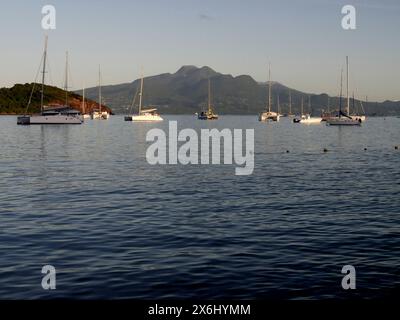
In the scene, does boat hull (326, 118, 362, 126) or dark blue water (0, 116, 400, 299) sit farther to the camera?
boat hull (326, 118, 362, 126)

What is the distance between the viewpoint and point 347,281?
15.4 meters

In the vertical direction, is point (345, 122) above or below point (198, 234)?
above

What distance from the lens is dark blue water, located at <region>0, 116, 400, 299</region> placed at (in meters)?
15.2

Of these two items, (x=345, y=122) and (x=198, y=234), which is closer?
(x=198, y=234)

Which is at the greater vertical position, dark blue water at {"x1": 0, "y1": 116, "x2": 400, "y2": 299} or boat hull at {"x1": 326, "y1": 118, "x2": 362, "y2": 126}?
boat hull at {"x1": 326, "y1": 118, "x2": 362, "y2": 126}

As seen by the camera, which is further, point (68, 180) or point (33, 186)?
point (68, 180)

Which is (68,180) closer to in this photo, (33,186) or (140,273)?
(33,186)

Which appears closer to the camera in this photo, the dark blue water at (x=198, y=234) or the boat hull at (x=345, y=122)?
the dark blue water at (x=198, y=234)

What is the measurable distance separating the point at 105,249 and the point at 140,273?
3.41 metres

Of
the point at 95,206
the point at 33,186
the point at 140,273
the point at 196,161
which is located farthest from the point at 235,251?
the point at 196,161

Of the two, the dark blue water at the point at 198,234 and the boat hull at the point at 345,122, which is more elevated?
the boat hull at the point at 345,122

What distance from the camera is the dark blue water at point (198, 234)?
49.8ft

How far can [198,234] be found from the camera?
21984 mm
